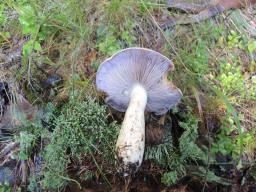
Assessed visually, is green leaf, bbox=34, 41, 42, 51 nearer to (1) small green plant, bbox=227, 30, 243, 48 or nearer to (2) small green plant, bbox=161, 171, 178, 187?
(2) small green plant, bbox=161, 171, 178, 187

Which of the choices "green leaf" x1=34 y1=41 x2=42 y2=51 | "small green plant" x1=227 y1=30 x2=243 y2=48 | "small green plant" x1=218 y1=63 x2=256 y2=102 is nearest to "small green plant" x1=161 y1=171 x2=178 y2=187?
"small green plant" x1=218 y1=63 x2=256 y2=102

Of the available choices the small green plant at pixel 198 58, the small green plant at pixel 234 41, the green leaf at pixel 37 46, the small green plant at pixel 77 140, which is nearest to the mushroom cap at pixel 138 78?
the small green plant at pixel 77 140

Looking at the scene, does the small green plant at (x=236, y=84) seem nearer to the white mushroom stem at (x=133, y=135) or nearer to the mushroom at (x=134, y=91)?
the mushroom at (x=134, y=91)

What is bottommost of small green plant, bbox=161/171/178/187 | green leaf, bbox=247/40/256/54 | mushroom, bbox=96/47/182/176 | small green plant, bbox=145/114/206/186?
small green plant, bbox=161/171/178/187

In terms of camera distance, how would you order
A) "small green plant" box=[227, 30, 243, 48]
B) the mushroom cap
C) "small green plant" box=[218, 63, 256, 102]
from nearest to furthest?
the mushroom cap
"small green plant" box=[218, 63, 256, 102]
"small green plant" box=[227, 30, 243, 48]

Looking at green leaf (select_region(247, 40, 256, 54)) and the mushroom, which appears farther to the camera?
green leaf (select_region(247, 40, 256, 54))

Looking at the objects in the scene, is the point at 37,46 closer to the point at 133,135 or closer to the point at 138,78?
the point at 138,78
